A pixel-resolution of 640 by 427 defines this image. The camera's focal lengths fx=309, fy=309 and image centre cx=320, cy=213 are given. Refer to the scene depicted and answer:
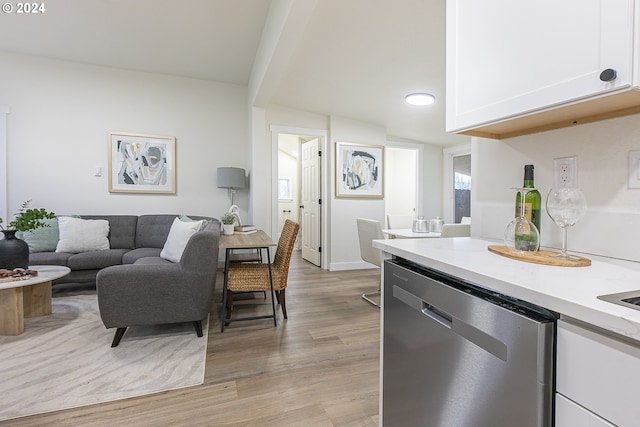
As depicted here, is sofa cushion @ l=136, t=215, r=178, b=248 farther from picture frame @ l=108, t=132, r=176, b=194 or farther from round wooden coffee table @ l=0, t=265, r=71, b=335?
round wooden coffee table @ l=0, t=265, r=71, b=335

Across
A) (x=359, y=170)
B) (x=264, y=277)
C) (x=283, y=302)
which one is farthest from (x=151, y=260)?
(x=359, y=170)

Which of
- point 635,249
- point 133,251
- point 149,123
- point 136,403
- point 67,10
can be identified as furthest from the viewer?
point 149,123

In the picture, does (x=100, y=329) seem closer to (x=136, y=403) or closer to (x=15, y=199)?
(x=136, y=403)

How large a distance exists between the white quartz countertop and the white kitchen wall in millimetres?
80

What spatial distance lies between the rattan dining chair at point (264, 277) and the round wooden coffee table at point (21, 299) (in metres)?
1.45

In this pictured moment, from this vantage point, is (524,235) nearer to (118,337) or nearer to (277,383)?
(277,383)

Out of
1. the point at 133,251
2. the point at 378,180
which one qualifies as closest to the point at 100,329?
the point at 133,251

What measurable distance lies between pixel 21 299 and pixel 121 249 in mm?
1328

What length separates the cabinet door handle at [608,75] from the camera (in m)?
0.73

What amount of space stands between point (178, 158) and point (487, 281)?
4.47 m

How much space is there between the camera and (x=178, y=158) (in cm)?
440

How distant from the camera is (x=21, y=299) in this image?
7.93 ft

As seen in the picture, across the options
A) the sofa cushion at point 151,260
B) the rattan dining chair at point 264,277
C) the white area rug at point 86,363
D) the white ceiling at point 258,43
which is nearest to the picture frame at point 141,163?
the white ceiling at point 258,43

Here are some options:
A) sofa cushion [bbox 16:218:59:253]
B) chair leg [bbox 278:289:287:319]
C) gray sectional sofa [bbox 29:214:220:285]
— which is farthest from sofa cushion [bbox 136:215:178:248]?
chair leg [bbox 278:289:287:319]
